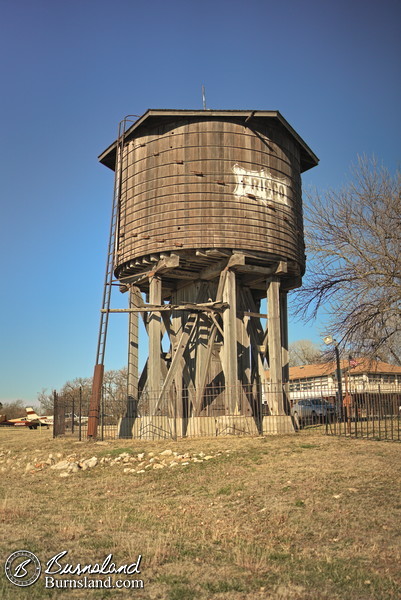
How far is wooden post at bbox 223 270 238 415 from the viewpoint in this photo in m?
18.2

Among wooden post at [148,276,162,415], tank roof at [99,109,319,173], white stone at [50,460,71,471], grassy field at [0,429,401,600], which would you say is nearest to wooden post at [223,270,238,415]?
wooden post at [148,276,162,415]

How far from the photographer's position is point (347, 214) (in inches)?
623

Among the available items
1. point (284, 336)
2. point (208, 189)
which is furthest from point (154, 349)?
point (208, 189)

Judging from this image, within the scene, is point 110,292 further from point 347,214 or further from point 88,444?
point 347,214

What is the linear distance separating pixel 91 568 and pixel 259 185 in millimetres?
15452

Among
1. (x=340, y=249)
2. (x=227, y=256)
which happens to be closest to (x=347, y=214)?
(x=340, y=249)

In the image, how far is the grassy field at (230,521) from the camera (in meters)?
5.72

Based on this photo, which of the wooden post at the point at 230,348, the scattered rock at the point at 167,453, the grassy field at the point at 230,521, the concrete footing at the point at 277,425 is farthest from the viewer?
the concrete footing at the point at 277,425

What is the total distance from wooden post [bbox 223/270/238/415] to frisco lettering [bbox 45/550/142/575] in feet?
39.3

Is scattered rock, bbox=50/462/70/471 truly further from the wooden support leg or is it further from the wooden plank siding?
the wooden plank siding

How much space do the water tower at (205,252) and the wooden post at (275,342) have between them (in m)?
0.04

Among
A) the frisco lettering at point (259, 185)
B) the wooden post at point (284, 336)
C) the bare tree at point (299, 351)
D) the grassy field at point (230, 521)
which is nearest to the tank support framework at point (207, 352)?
the wooden post at point (284, 336)

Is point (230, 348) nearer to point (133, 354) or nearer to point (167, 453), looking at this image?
point (133, 354)

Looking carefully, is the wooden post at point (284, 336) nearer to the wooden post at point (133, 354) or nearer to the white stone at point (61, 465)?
the wooden post at point (133, 354)
